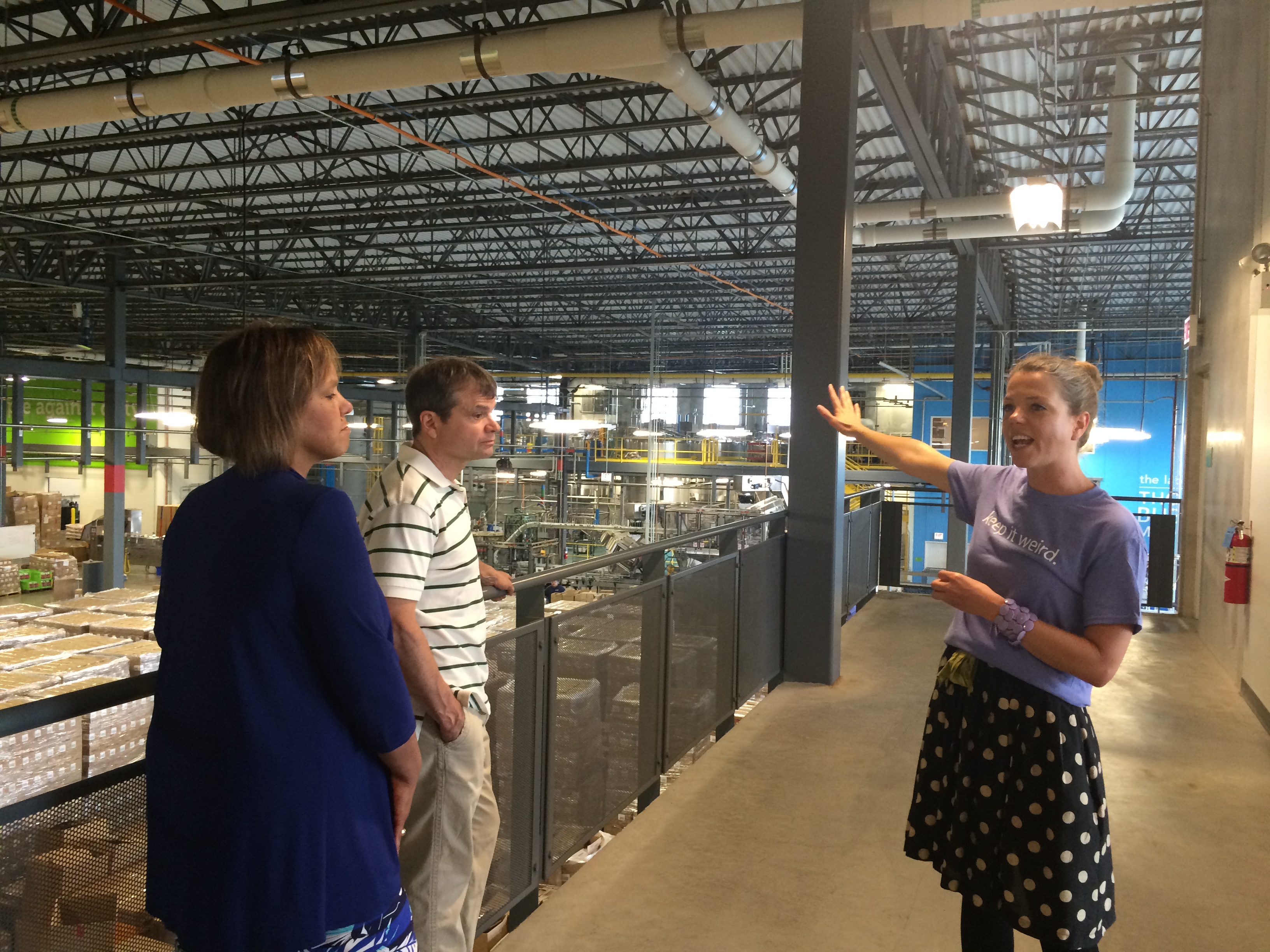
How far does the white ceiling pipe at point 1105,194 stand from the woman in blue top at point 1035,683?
7925 millimetres

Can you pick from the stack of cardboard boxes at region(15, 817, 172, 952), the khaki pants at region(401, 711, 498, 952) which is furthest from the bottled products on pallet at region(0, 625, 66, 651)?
the khaki pants at region(401, 711, 498, 952)

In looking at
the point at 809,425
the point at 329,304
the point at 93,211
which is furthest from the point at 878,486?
the point at 329,304

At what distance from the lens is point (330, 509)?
122cm

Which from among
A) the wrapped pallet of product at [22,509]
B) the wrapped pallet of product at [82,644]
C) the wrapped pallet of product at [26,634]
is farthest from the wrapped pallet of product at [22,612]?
the wrapped pallet of product at [22,509]

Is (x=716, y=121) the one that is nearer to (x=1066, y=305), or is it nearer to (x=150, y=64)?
(x=150, y=64)

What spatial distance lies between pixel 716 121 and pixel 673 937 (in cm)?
653

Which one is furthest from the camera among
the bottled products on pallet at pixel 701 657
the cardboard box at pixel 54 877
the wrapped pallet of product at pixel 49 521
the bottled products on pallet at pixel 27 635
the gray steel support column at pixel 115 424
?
the wrapped pallet of product at pixel 49 521

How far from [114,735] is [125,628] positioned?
218 cm

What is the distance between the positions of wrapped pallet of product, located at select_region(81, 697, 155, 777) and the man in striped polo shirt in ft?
6.54

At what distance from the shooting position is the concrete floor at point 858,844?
2977mm

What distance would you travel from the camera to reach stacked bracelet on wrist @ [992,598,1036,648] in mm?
1877

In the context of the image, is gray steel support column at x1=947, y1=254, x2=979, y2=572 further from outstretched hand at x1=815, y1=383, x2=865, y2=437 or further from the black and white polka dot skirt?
the black and white polka dot skirt

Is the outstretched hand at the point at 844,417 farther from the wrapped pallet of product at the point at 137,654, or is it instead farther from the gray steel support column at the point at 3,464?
the gray steel support column at the point at 3,464

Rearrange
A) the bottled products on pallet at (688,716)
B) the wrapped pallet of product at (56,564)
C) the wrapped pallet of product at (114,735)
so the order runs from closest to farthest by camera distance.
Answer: the wrapped pallet of product at (114,735)
the bottled products on pallet at (688,716)
the wrapped pallet of product at (56,564)
